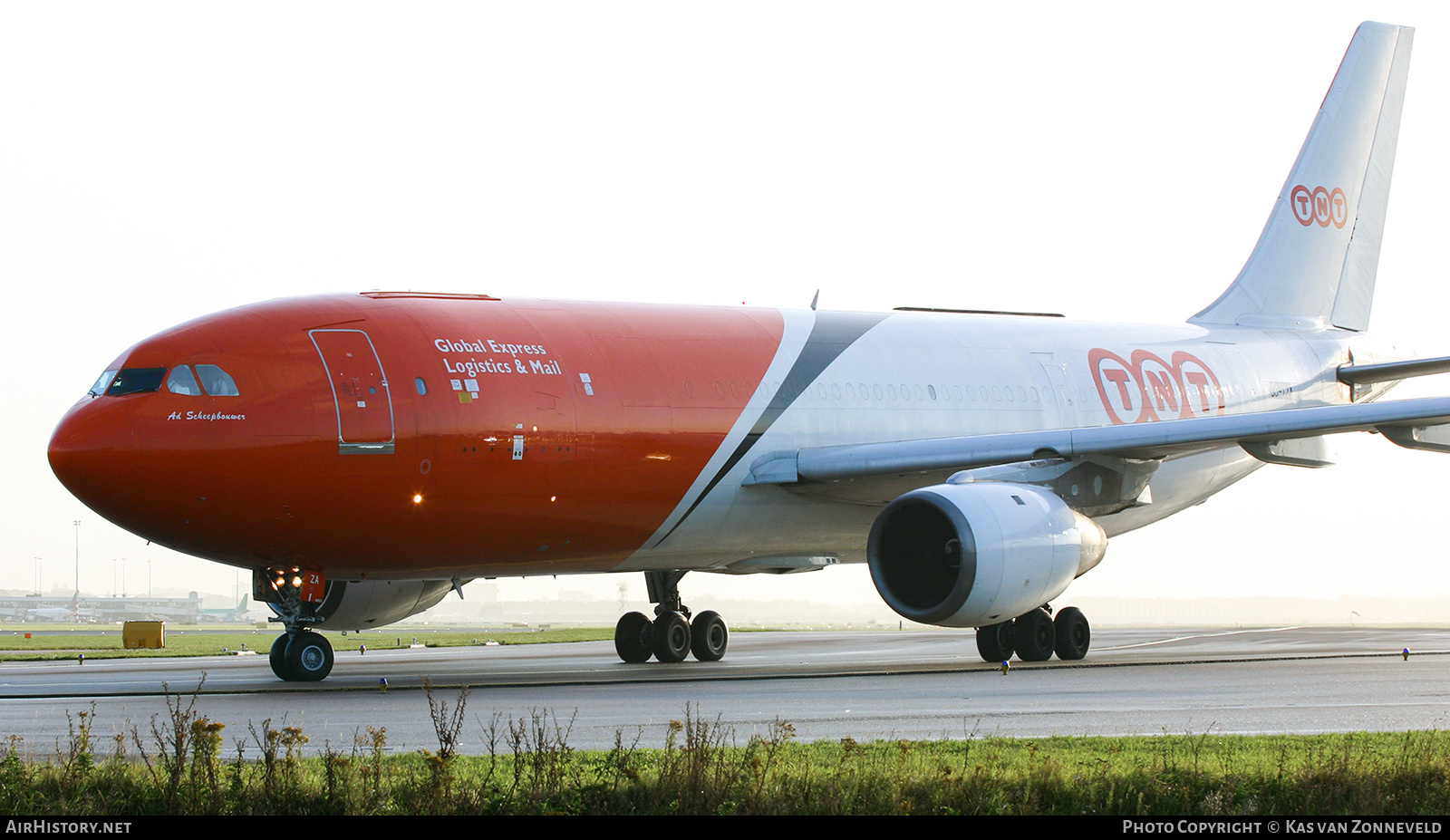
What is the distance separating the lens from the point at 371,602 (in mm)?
19688

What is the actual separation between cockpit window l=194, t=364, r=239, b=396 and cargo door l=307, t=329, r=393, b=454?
3.04 ft

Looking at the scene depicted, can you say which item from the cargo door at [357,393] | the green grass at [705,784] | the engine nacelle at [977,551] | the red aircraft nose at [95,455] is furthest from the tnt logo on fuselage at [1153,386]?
the green grass at [705,784]

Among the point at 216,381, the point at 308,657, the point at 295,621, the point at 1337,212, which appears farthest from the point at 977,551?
the point at 1337,212

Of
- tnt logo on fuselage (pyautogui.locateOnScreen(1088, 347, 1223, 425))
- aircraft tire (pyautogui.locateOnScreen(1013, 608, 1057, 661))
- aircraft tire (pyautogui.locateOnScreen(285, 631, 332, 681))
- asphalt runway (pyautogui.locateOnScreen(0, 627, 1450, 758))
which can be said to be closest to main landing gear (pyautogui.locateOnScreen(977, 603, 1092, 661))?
aircraft tire (pyautogui.locateOnScreen(1013, 608, 1057, 661))

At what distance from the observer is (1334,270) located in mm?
27922

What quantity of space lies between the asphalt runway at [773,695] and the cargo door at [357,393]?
242 cm

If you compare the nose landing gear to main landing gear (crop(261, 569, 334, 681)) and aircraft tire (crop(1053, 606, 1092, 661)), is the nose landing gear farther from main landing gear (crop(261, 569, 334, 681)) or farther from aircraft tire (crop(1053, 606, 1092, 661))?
aircraft tire (crop(1053, 606, 1092, 661))

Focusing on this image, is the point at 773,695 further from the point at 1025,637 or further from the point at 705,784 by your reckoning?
the point at 705,784

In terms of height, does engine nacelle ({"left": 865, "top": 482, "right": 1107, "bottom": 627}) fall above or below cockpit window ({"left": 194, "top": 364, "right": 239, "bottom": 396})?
below

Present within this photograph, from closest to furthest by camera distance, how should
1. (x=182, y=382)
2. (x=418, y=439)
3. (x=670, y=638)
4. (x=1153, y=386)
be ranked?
(x=182, y=382)
(x=418, y=439)
(x=670, y=638)
(x=1153, y=386)

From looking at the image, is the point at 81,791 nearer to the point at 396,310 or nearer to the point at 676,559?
the point at 396,310

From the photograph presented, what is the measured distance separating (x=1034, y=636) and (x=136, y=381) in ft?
35.5

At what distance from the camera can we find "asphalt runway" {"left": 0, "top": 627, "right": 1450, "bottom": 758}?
413 inches
